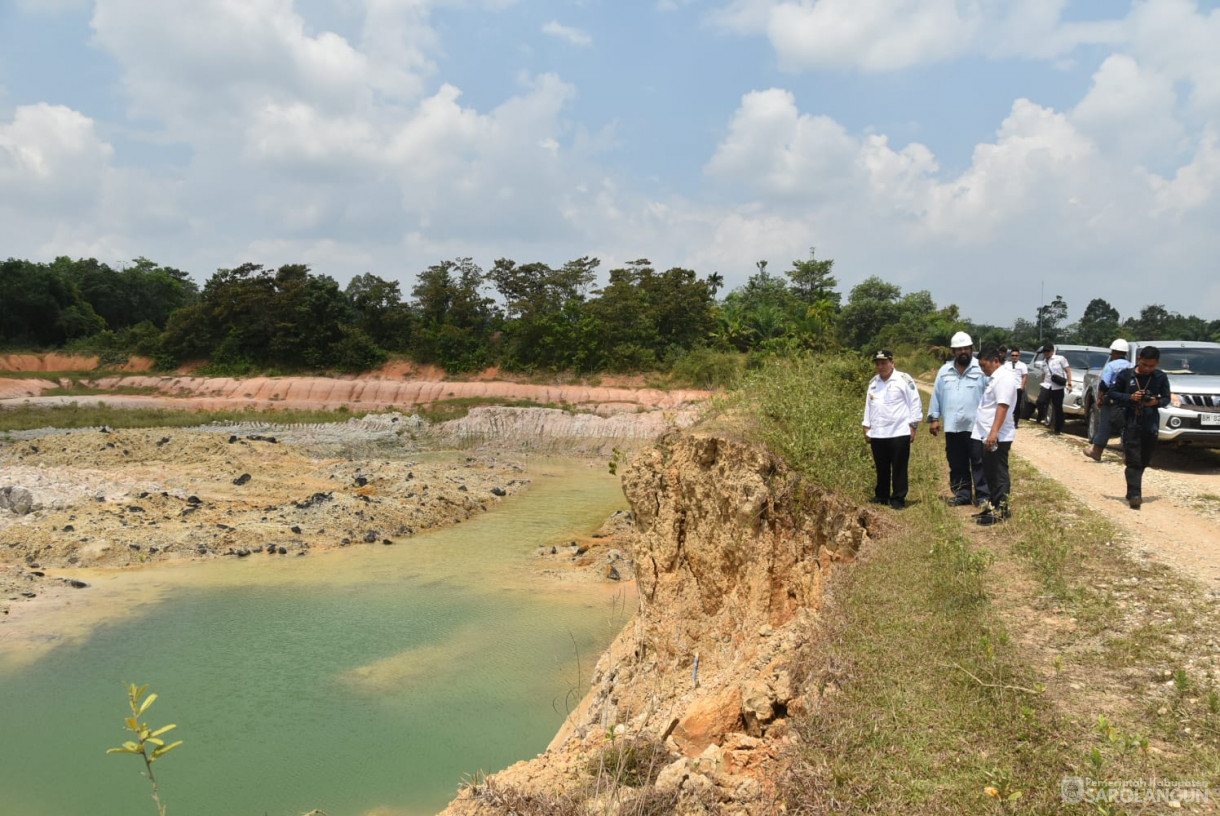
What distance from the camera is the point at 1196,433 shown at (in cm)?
1008

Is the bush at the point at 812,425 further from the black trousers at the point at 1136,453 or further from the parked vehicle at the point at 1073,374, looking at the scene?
the parked vehicle at the point at 1073,374

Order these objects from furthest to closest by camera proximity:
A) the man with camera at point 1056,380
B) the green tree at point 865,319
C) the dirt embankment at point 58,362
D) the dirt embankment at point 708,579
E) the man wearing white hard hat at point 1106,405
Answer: the green tree at point 865,319
the dirt embankment at point 58,362
the man with camera at point 1056,380
the man wearing white hard hat at point 1106,405
the dirt embankment at point 708,579

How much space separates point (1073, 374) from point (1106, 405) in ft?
23.2

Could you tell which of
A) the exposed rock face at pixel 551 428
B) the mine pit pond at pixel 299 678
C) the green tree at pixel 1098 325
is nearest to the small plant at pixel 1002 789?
the mine pit pond at pixel 299 678

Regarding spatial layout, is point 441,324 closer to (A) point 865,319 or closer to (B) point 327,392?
(B) point 327,392

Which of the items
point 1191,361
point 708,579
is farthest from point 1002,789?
point 1191,361

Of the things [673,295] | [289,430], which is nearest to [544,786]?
[289,430]

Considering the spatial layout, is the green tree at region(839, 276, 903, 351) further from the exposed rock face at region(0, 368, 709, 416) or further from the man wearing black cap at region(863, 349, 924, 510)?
the man wearing black cap at region(863, 349, 924, 510)

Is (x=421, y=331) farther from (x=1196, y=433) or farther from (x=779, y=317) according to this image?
(x=1196, y=433)

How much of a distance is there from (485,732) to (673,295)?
35615 millimetres

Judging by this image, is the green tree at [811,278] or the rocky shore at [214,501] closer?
the rocky shore at [214,501]

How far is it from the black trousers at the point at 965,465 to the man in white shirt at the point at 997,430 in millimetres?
149

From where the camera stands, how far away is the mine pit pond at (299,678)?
21.5 feet

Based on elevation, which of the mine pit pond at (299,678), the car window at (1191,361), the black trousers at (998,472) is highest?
the car window at (1191,361)
